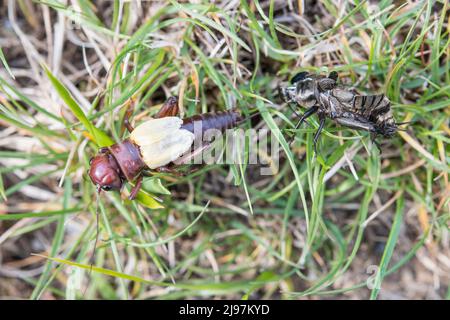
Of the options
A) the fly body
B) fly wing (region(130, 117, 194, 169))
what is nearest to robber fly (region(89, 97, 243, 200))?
fly wing (region(130, 117, 194, 169))

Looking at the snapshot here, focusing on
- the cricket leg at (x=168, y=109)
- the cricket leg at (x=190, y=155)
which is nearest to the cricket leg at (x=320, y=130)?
the cricket leg at (x=190, y=155)

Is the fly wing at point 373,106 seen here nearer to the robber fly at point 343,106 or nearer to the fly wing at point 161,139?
the robber fly at point 343,106

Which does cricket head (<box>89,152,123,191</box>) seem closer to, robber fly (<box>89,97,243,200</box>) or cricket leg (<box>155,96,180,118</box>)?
robber fly (<box>89,97,243,200</box>)

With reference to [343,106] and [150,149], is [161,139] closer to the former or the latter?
[150,149]

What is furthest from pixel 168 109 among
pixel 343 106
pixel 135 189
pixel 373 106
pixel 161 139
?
pixel 373 106
